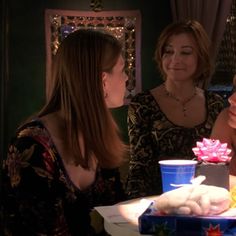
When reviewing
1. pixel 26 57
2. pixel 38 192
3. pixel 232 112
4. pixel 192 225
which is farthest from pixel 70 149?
pixel 26 57

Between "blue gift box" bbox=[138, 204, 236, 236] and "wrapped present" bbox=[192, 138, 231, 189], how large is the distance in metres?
0.31

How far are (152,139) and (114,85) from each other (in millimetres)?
994

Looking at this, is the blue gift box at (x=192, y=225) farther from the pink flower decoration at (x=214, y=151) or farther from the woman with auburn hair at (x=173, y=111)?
the woman with auburn hair at (x=173, y=111)

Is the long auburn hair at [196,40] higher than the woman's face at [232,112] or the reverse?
higher

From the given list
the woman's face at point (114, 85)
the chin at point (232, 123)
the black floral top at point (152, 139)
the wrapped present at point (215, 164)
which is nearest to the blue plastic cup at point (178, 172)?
the wrapped present at point (215, 164)

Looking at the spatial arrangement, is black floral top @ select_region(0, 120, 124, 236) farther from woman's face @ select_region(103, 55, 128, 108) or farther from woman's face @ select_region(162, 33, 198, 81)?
woman's face @ select_region(162, 33, 198, 81)

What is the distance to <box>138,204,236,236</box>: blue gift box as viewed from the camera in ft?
3.84

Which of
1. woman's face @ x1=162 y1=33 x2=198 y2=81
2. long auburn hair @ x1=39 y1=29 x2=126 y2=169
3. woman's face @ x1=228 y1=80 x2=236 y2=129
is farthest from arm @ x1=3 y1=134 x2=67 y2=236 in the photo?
woman's face @ x1=162 y1=33 x2=198 y2=81

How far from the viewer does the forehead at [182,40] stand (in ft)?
8.90

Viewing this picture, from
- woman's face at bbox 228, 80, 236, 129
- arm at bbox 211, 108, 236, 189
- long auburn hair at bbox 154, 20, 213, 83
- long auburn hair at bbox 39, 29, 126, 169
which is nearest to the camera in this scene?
long auburn hair at bbox 39, 29, 126, 169

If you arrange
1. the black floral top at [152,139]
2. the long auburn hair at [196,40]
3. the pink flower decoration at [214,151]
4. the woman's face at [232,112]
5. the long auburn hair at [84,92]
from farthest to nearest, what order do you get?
the long auburn hair at [196,40]
the black floral top at [152,139]
the woman's face at [232,112]
the long auburn hair at [84,92]
the pink flower decoration at [214,151]

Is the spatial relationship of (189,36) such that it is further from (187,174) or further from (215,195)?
(215,195)

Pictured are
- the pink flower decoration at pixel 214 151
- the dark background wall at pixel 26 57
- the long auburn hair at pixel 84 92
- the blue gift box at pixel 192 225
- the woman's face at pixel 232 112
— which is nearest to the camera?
the blue gift box at pixel 192 225

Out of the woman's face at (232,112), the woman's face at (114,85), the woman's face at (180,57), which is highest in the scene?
the woman's face at (180,57)
